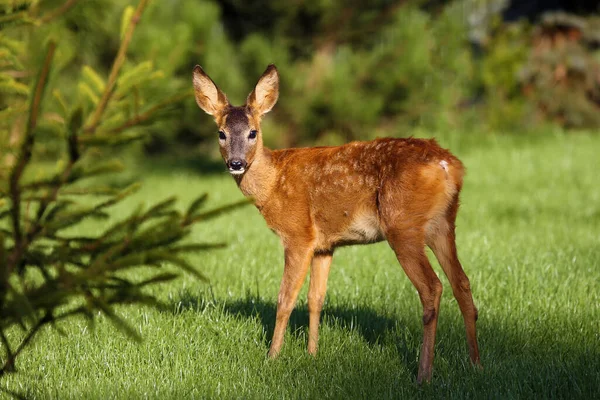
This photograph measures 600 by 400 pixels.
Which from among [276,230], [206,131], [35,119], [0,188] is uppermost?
[35,119]

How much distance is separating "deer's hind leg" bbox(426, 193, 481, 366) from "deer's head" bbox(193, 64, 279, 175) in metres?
1.19

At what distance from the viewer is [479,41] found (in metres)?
17.2

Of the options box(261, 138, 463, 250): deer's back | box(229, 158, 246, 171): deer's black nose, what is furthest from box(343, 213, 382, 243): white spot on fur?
box(229, 158, 246, 171): deer's black nose

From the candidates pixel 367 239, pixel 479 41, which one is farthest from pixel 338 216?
pixel 479 41

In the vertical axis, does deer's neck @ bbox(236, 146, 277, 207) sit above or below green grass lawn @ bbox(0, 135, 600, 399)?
above

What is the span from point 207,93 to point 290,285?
4.64 feet

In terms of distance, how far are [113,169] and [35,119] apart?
1.05ft

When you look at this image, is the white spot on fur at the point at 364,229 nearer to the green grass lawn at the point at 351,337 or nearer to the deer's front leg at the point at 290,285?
the deer's front leg at the point at 290,285

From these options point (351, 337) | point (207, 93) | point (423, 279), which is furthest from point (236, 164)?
point (423, 279)

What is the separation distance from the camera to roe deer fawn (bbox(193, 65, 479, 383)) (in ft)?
13.9

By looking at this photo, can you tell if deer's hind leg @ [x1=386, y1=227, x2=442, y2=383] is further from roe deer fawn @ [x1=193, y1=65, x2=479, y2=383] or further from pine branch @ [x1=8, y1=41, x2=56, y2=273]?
pine branch @ [x1=8, y1=41, x2=56, y2=273]

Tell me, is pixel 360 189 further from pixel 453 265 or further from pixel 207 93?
pixel 207 93

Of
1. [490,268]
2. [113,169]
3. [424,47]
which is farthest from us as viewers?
[424,47]

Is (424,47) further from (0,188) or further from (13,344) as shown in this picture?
(0,188)
